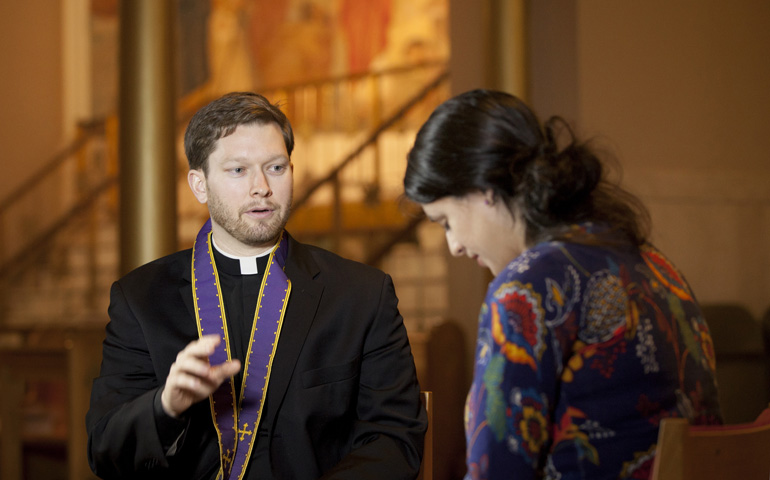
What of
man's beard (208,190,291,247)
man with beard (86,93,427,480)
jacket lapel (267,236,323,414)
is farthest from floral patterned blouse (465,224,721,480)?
man's beard (208,190,291,247)

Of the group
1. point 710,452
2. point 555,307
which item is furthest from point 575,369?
point 710,452

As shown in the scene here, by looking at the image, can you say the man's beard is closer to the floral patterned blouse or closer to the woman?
the woman

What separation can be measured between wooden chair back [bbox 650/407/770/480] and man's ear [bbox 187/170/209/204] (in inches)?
48.8

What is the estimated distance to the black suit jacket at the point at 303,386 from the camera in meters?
1.77

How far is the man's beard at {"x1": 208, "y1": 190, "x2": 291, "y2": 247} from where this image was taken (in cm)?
192

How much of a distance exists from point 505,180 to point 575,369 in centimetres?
33

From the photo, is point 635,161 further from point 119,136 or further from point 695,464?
point 695,464

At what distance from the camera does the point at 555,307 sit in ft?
4.03

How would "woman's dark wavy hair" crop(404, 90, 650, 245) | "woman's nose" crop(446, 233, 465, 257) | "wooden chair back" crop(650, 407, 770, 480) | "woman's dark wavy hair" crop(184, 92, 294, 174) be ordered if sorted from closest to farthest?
"wooden chair back" crop(650, 407, 770, 480)
"woman's dark wavy hair" crop(404, 90, 650, 245)
"woman's nose" crop(446, 233, 465, 257)
"woman's dark wavy hair" crop(184, 92, 294, 174)

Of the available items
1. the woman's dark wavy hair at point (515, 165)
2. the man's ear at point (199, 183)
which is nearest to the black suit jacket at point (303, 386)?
the man's ear at point (199, 183)

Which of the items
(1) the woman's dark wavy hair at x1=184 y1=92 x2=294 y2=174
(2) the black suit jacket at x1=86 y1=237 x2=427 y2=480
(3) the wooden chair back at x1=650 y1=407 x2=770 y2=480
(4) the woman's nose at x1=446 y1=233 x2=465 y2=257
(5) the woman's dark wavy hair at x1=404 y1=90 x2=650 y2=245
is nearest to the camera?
(3) the wooden chair back at x1=650 y1=407 x2=770 y2=480

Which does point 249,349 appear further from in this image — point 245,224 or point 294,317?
point 245,224

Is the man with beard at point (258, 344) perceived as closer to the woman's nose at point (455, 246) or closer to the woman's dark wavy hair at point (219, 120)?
the woman's dark wavy hair at point (219, 120)

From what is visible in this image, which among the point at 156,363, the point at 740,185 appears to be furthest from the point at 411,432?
the point at 740,185
